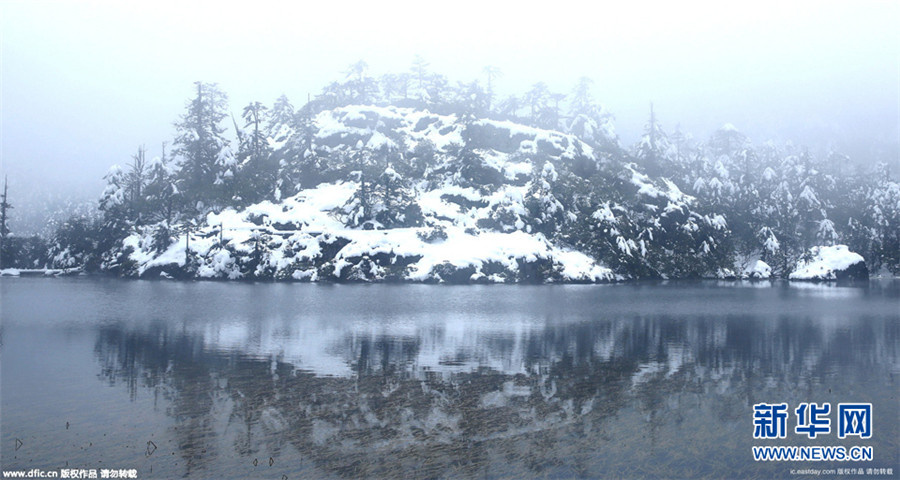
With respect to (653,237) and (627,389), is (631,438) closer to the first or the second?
(627,389)

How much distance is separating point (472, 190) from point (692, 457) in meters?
87.6

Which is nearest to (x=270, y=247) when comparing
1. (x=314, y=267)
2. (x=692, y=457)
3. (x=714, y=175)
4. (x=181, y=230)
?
(x=314, y=267)

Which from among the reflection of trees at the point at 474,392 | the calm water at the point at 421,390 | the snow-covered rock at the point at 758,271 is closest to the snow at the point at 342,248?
the snow-covered rock at the point at 758,271

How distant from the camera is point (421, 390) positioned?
19.8 meters

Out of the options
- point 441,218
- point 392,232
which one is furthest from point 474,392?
point 441,218

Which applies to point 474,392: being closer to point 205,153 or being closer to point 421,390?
point 421,390

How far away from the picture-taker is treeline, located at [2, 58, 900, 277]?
9456cm

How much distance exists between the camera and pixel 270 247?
8475cm

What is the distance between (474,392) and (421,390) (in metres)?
1.83

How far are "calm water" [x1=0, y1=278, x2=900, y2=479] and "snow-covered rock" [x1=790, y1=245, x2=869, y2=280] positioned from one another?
210ft

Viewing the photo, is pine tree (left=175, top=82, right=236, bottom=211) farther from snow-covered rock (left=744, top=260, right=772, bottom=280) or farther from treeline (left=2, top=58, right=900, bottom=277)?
snow-covered rock (left=744, top=260, right=772, bottom=280)

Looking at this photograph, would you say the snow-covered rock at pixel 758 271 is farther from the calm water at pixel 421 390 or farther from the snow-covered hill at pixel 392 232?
the calm water at pixel 421 390

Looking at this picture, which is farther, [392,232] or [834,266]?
[834,266]

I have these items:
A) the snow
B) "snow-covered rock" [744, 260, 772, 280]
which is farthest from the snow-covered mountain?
"snow-covered rock" [744, 260, 772, 280]
